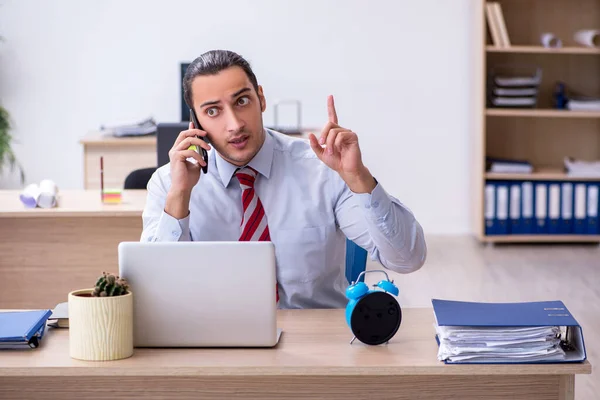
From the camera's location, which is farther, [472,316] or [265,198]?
[265,198]

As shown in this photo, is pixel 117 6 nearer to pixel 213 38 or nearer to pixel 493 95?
pixel 213 38

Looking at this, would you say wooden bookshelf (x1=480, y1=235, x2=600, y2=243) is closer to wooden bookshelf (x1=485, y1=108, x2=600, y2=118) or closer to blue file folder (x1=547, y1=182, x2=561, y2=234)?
blue file folder (x1=547, y1=182, x2=561, y2=234)

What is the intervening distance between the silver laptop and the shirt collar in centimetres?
60

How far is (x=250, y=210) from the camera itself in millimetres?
2242

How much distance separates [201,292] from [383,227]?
51 centimetres

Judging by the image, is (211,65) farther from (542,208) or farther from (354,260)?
(542,208)

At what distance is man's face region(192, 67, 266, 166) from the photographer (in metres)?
2.14

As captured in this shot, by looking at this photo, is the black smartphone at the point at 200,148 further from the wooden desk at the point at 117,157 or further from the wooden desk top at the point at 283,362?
the wooden desk at the point at 117,157

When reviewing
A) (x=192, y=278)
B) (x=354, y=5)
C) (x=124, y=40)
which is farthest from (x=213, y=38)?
(x=192, y=278)

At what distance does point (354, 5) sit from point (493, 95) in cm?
111

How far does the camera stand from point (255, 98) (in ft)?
7.17

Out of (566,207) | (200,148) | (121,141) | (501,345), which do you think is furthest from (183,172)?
(566,207)

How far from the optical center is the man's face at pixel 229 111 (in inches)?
84.3

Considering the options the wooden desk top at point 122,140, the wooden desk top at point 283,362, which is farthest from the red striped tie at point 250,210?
the wooden desk top at point 122,140
